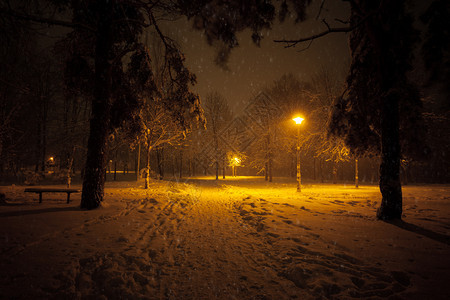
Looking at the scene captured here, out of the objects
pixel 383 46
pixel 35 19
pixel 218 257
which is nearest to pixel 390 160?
pixel 383 46

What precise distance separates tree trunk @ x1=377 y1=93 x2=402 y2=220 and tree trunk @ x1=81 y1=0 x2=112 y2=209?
9.56 meters

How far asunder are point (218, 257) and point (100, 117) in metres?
6.41

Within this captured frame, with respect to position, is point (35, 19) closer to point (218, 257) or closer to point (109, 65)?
point (109, 65)

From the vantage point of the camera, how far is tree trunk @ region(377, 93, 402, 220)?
5760 mm

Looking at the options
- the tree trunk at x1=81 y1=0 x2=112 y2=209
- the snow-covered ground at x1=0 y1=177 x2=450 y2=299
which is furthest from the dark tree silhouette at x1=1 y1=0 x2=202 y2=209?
the snow-covered ground at x1=0 y1=177 x2=450 y2=299

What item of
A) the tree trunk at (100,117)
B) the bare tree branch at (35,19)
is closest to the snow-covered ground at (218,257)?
the tree trunk at (100,117)

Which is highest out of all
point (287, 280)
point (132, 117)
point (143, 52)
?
point (143, 52)

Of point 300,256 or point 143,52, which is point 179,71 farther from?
point 300,256

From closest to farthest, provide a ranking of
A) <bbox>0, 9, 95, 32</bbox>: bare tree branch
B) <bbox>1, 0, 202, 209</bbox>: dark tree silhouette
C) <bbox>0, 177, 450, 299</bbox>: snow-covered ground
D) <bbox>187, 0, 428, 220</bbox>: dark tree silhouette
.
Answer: <bbox>0, 177, 450, 299</bbox>: snow-covered ground, <bbox>0, 9, 95, 32</bbox>: bare tree branch, <bbox>187, 0, 428, 220</bbox>: dark tree silhouette, <bbox>1, 0, 202, 209</bbox>: dark tree silhouette

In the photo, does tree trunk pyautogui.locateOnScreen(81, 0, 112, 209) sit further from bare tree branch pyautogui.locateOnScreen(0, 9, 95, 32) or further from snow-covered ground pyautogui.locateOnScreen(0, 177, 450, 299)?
snow-covered ground pyautogui.locateOnScreen(0, 177, 450, 299)

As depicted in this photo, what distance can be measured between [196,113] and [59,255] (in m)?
7.84

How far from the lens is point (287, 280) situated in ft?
9.47

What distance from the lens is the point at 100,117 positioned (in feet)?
22.5

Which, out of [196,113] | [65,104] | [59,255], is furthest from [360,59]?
[65,104]
